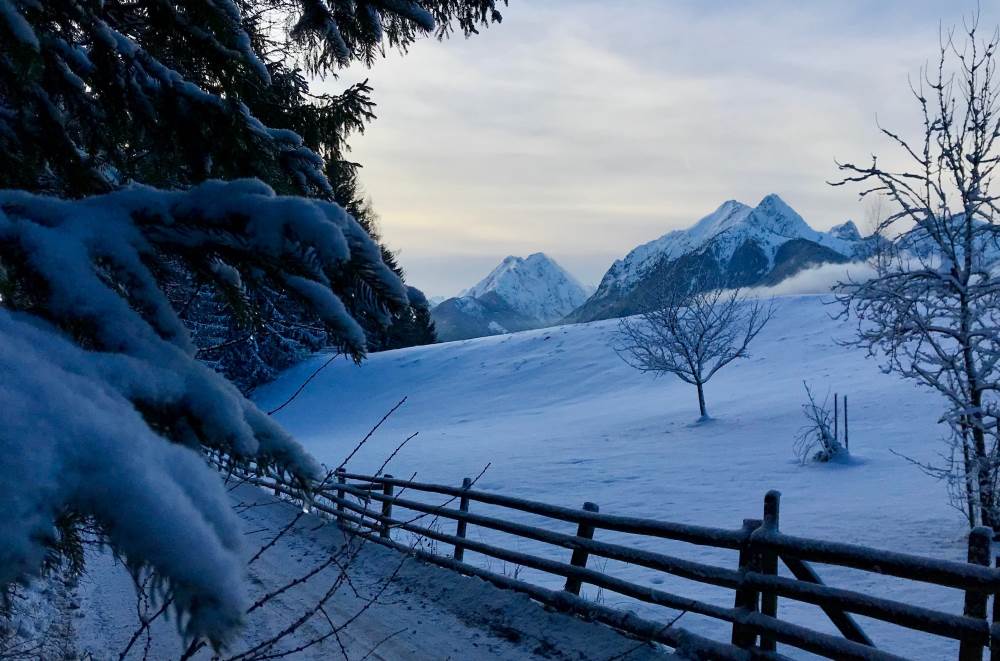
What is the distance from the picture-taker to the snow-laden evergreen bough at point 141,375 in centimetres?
85

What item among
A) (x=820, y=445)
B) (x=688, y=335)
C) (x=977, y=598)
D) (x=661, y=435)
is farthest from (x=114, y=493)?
(x=688, y=335)

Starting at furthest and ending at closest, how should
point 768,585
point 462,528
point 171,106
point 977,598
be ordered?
point 462,528 → point 768,585 → point 977,598 → point 171,106

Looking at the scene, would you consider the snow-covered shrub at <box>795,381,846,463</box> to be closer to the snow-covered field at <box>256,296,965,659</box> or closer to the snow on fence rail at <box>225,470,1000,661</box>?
the snow-covered field at <box>256,296,965,659</box>

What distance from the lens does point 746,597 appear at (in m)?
6.00

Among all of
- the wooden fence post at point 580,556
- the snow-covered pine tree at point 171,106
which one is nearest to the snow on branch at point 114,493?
the snow-covered pine tree at point 171,106

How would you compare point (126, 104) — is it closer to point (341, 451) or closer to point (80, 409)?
point (80, 409)

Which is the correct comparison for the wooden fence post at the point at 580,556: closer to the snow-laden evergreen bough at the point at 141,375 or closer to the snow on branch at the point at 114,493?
the snow-laden evergreen bough at the point at 141,375

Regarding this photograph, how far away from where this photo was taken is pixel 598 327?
43.3m

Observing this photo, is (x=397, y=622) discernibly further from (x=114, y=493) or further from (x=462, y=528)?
(x=114, y=493)

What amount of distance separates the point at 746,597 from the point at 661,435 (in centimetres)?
1784

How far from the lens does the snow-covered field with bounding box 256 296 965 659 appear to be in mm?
11742

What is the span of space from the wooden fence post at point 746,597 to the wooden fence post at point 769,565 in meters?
0.07

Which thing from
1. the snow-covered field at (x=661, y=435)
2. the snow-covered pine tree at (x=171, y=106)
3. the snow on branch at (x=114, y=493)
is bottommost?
the snow-covered field at (x=661, y=435)

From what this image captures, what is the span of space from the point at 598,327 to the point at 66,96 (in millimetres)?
40454
